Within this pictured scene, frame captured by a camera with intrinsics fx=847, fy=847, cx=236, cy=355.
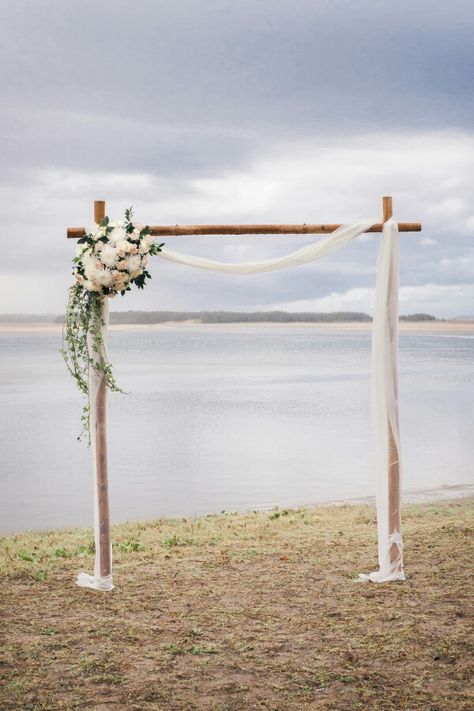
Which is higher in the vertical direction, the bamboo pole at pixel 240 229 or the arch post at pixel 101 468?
the bamboo pole at pixel 240 229

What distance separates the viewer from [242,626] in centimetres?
562

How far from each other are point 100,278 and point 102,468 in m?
1.45

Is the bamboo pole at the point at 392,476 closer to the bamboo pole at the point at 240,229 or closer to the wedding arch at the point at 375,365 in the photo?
the wedding arch at the point at 375,365

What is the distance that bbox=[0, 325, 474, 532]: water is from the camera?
44.1ft

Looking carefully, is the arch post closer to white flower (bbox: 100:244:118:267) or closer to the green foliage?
the green foliage

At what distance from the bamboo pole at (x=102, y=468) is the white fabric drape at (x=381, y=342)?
36mm

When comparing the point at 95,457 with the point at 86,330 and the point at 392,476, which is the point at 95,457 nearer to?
the point at 86,330

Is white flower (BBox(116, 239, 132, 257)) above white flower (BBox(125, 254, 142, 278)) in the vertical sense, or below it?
above

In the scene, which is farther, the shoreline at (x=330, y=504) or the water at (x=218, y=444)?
the water at (x=218, y=444)

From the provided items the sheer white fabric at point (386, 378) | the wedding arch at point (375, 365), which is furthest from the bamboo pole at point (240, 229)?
the sheer white fabric at point (386, 378)

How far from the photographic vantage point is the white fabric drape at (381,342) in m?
6.36

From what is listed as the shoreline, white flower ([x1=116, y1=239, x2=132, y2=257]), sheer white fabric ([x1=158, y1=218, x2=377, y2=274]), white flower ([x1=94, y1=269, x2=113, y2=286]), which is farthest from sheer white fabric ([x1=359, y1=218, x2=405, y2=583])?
the shoreline

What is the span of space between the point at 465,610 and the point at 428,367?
45719 millimetres

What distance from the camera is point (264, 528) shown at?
900cm
